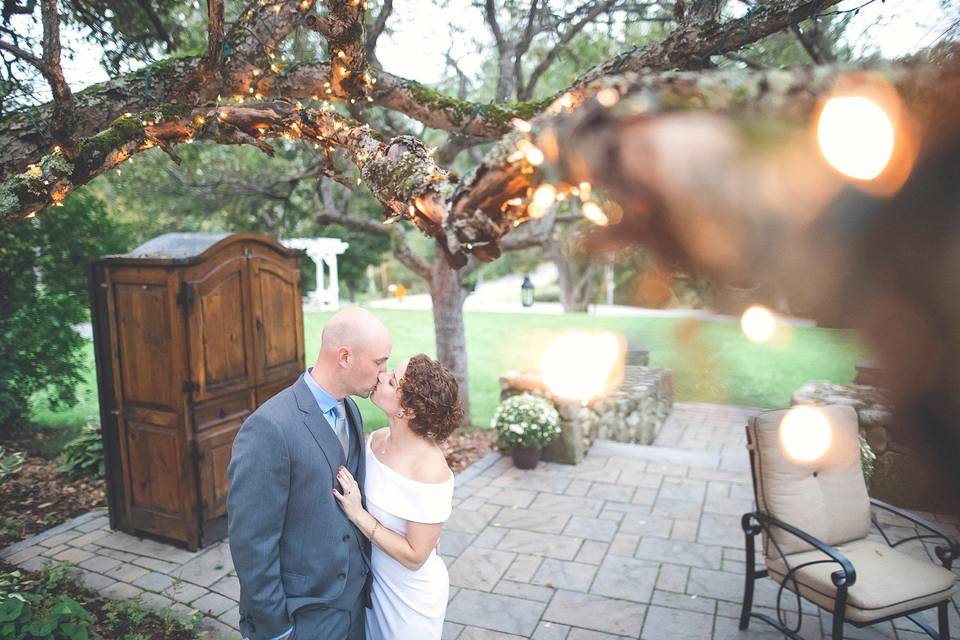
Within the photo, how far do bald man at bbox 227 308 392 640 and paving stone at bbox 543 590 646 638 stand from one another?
211 centimetres

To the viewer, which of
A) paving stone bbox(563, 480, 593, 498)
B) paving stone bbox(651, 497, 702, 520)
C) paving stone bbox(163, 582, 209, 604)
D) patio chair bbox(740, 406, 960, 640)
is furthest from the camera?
paving stone bbox(563, 480, 593, 498)

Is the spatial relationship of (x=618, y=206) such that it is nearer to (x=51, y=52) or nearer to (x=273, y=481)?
(x=273, y=481)

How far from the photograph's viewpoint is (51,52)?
3.01m

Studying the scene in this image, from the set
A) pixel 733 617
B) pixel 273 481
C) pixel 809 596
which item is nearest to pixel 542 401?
pixel 733 617

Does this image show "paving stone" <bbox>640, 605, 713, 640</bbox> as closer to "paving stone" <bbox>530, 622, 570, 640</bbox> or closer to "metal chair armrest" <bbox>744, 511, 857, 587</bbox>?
"paving stone" <bbox>530, 622, 570, 640</bbox>

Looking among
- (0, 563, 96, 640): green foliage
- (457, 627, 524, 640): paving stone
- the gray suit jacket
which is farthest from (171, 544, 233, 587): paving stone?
the gray suit jacket

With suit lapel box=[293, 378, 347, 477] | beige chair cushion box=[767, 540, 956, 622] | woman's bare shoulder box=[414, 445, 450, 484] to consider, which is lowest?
beige chair cushion box=[767, 540, 956, 622]

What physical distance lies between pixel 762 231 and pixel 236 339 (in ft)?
18.2

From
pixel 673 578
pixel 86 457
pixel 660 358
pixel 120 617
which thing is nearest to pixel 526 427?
pixel 673 578

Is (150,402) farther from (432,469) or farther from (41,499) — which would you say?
(432,469)

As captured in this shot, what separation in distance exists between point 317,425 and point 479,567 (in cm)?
313

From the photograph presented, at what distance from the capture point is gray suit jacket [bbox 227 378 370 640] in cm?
224

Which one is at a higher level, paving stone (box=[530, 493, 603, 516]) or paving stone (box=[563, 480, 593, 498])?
paving stone (box=[530, 493, 603, 516])

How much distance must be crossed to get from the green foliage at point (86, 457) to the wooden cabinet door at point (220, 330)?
9.34 feet
